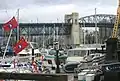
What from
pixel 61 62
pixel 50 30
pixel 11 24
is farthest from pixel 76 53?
pixel 50 30

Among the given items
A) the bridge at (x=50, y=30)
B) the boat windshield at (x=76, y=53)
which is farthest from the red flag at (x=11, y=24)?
the bridge at (x=50, y=30)

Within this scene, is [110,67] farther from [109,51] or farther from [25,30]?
[25,30]

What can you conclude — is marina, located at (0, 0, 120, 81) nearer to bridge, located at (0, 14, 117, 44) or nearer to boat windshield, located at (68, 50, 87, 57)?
boat windshield, located at (68, 50, 87, 57)

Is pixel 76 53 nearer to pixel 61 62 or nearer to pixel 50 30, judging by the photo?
pixel 61 62

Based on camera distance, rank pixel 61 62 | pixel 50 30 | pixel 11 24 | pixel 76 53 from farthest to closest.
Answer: pixel 50 30 < pixel 61 62 < pixel 76 53 < pixel 11 24

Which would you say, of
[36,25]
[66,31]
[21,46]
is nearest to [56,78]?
[21,46]

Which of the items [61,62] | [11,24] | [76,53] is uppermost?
[11,24]

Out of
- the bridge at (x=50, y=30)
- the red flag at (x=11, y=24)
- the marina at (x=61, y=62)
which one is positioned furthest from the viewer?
the bridge at (x=50, y=30)

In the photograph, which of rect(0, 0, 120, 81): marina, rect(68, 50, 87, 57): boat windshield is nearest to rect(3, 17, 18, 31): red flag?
rect(0, 0, 120, 81): marina

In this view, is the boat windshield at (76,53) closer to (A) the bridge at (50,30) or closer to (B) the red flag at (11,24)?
(B) the red flag at (11,24)

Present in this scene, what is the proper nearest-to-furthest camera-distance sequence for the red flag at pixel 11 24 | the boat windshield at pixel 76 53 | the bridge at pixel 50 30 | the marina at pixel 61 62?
the marina at pixel 61 62 < the red flag at pixel 11 24 < the boat windshield at pixel 76 53 < the bridge at pixel 50 30

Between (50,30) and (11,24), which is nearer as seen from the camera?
(11,24)

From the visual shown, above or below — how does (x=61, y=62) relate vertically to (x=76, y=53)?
below

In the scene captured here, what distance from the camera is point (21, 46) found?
1958cm
